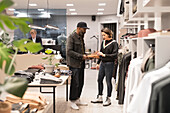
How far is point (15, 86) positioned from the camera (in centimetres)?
90

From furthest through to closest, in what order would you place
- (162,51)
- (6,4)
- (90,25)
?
(90,25) < (162,51) < (6,4)

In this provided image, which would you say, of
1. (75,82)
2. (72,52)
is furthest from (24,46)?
(75,82)

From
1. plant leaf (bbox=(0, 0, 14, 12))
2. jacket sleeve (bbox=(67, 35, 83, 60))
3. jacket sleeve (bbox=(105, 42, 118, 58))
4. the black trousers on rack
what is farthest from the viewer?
jacket sleeve (bbox=(105, 42, 118, 58))

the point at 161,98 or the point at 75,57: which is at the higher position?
the point at 161,98

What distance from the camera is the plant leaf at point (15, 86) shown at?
2.89 ft

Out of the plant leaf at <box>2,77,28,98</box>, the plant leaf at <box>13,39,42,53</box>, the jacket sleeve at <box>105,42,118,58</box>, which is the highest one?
the plant leaf at <box>13,39,42,53</box>

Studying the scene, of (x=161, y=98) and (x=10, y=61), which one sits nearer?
(x=10, y=61)

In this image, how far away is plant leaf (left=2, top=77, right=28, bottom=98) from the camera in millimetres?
882

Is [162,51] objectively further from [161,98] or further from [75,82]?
[75,82]

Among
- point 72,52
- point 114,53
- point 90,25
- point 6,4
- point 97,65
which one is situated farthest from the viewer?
point 90,25

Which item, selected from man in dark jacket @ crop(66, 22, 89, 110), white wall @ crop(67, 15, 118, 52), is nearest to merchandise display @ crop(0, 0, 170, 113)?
Answer: man in dark jacket @ crop(66, 22, 89, 110)

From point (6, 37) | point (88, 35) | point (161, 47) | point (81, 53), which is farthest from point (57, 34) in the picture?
point (161, 47)

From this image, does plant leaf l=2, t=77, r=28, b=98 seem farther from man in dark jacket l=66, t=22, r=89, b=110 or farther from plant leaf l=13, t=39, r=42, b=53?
man in dark jacket l=66, t=22, r=89, b=110

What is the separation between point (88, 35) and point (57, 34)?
355cm
